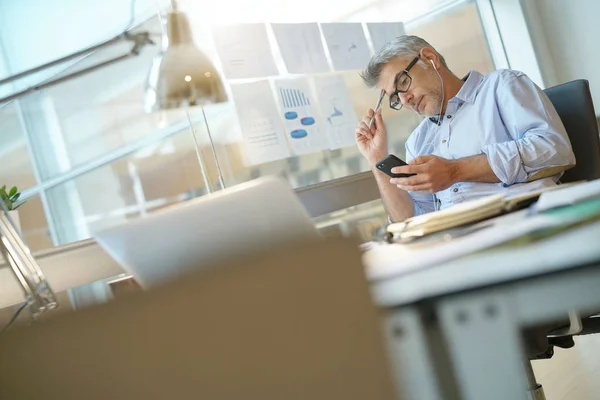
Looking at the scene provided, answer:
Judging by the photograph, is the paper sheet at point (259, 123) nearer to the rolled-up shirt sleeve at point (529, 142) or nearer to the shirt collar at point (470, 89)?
the shirt collar at point (470, 89)

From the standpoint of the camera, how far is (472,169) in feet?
6.89

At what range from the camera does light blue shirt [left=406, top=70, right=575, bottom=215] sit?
78.7 inches

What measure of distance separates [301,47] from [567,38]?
1.79 m

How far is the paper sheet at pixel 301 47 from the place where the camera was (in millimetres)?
3377

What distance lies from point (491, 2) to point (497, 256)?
413cm

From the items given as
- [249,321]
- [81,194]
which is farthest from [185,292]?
[81,194]

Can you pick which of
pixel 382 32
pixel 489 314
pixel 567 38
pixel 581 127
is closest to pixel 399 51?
pixel 581 127

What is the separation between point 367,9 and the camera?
3809 mm

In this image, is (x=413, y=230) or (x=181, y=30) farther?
(x=181, y=30)

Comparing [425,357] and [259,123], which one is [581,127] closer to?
[259,123]

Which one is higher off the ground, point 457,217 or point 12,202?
point 12,202

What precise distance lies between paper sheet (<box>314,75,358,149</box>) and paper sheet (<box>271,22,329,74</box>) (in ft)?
0.25

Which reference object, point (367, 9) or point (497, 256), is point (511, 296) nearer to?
point (497, 256)

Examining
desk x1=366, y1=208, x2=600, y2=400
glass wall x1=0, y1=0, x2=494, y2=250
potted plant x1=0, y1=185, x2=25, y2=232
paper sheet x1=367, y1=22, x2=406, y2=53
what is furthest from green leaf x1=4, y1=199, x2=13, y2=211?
paper sheet x1=367, y1=22, x2=406, y2=53
